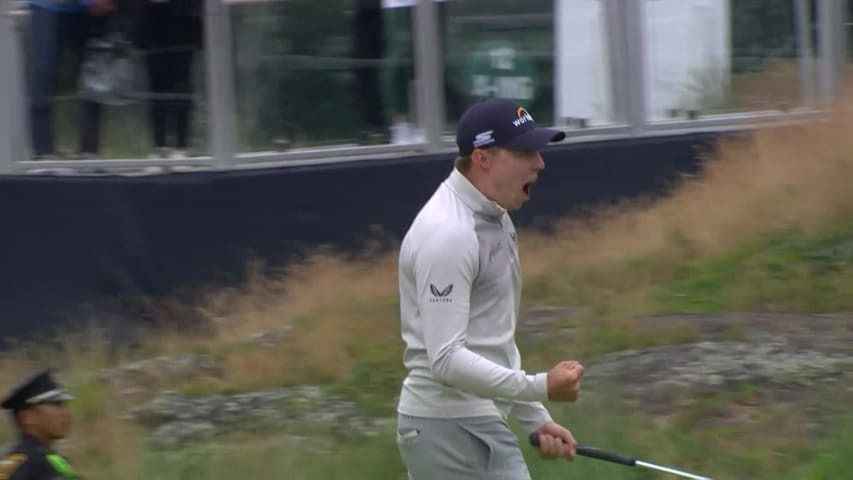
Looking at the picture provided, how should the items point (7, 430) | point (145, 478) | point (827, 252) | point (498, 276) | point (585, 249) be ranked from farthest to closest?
point (585, 249)
point (827, 252)
point (7, 430)
point (145, 478)
point (498, 276)

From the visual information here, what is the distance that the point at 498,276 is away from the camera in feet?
15.7

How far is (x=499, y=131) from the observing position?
4.82 m

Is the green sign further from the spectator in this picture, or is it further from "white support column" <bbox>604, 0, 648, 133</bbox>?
the spectator

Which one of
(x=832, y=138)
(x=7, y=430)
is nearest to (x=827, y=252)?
(x=832, y=138)

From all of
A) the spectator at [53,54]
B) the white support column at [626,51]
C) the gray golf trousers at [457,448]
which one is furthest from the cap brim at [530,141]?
the white support column at [626,51]

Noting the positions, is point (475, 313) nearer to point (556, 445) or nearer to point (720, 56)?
point (556, 445)

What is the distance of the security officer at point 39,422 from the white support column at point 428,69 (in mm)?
5726

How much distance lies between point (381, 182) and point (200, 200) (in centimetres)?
124

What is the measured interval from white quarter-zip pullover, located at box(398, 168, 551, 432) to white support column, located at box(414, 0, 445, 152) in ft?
20.0

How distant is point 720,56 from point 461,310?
311 inches

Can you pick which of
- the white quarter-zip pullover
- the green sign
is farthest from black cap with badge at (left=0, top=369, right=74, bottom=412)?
the green sign

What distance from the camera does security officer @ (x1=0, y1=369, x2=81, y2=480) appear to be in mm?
5387

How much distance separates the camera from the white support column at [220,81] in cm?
1050

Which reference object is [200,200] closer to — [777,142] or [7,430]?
[7,430]
